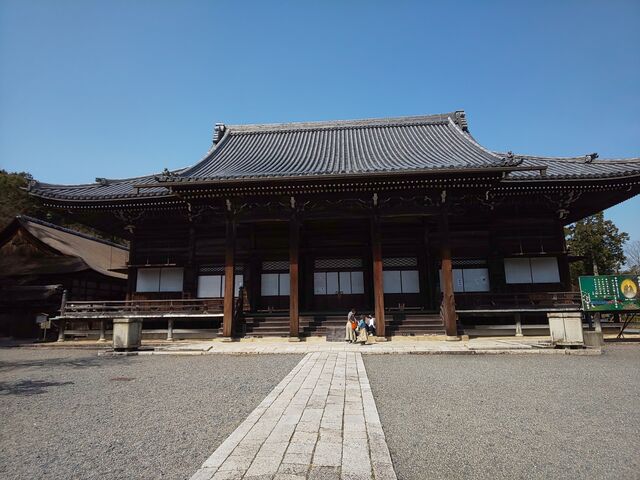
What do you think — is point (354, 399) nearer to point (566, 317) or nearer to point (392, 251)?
point (566, 317)

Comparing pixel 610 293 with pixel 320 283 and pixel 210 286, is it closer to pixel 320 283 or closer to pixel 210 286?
pixel 320 283

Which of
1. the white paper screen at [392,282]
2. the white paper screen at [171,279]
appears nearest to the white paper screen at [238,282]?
the white paper screen at [171,279]

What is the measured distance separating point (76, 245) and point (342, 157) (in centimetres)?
1576

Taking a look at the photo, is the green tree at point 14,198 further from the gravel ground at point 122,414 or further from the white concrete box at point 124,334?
the gravel ground at point 122,414

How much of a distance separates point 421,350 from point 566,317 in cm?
384

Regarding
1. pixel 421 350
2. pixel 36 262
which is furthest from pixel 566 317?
pixel 36 262

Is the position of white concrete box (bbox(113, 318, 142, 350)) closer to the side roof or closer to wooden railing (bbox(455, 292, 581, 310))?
the side roof

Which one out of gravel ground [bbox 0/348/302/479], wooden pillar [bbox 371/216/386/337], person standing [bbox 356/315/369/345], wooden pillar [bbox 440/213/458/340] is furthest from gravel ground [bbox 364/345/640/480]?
wooden pillar [bbox 371/216/386/337]

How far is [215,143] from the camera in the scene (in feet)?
64.7

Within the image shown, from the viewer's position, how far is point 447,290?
1205cm

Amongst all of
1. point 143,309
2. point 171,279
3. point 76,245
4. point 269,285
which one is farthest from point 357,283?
point 76,245

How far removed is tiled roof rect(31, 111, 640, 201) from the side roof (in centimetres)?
480

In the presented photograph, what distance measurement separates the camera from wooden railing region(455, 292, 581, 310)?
13078mm

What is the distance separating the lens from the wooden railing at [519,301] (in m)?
13.1
